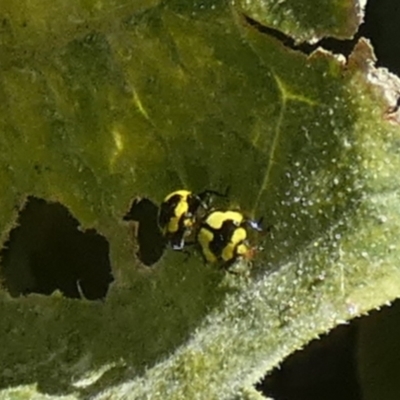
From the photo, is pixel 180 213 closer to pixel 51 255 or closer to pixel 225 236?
pixel 225 236

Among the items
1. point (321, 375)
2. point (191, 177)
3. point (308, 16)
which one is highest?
point (308, 16)

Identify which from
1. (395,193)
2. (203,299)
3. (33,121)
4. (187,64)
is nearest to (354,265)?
(395,193)

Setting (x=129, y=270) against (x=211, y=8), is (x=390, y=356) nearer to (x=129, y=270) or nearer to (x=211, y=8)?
(x=129, y=270)

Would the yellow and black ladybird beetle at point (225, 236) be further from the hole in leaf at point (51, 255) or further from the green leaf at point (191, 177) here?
the hole in leaf at point (51, 255)

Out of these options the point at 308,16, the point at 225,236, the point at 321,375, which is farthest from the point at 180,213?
the point at 321,375

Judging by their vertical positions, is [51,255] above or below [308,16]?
below

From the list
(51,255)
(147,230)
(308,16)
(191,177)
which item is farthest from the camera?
(51,255)
